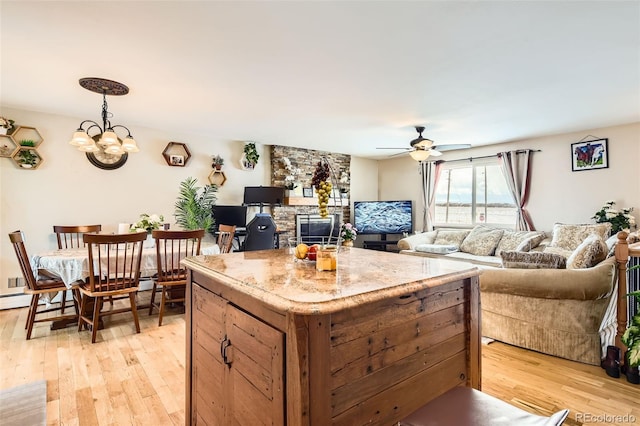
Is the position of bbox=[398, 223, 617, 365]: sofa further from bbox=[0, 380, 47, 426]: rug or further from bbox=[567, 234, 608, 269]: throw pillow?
bbox=[0, 380, 47, 426]: rug

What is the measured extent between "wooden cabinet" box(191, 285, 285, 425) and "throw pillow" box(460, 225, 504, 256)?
5.06 m

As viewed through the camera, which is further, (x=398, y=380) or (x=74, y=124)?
(x=74, y=124)

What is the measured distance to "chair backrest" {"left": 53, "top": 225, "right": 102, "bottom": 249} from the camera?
12.5 ft

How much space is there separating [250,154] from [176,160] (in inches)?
48.8

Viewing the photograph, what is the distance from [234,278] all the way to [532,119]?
4.70 m

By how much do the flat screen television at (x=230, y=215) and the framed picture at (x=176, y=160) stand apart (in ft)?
2.86

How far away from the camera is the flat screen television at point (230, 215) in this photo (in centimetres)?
525

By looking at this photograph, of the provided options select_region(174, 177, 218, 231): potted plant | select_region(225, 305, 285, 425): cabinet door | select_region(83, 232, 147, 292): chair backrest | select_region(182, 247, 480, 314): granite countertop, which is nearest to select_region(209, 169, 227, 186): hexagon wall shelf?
select_region(174, 177, 218, 231): potted plant

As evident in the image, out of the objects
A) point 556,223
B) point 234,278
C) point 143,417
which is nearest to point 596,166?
point 556,223

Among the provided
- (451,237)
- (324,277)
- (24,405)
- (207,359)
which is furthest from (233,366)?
(451,237)

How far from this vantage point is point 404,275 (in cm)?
132

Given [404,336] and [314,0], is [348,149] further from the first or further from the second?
[404,336]

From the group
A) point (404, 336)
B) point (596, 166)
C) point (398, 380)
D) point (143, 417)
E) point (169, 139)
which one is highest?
point (169, 139)

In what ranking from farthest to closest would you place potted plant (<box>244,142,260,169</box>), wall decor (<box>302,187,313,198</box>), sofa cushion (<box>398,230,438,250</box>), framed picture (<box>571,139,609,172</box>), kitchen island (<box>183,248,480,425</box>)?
wall decor (<box>302,187,313,198</box>), sofa cushion (<box>398,230,438,250</box>), potted plant (<box>244,142,260,169</box>), framed picture (<box>571,139,609,172</box>), kitchen island (<box>183,248,480,425</box>)
